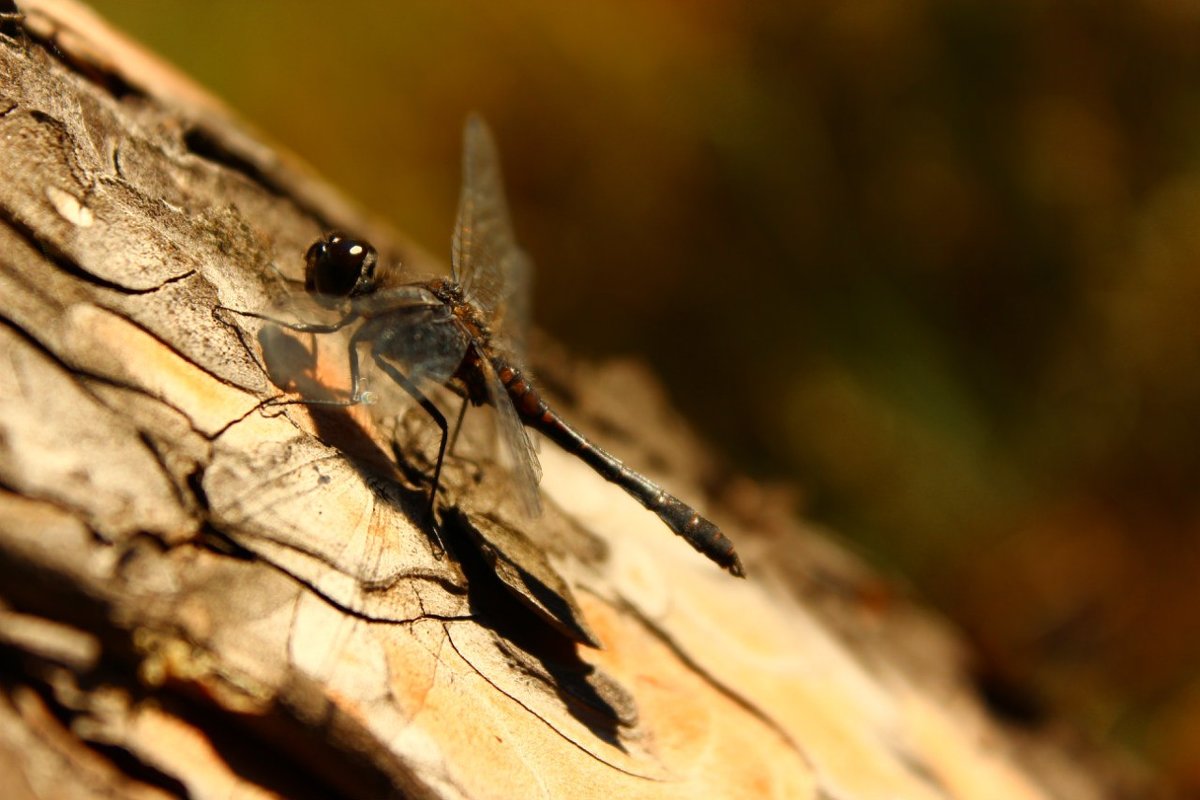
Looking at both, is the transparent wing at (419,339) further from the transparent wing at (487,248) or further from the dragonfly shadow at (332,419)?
the transparent wing at (487,248)

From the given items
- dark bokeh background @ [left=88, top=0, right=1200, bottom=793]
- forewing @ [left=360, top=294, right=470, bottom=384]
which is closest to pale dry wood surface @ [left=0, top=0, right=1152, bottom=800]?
forewing @ [left=360, top=294, right=470, bottom=384]

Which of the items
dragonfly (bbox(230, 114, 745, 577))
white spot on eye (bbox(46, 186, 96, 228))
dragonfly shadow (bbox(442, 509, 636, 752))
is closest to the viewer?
white spot on eye (bbox(46, 186, 96, 228))

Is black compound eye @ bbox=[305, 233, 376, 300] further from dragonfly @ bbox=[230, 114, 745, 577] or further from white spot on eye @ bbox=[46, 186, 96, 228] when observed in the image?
white spot on eye @ bbox=[46, 186, 96, 228]

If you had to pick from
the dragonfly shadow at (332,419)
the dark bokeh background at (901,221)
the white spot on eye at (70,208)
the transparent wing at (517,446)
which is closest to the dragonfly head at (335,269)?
the dragonfly shadow at (332,419)

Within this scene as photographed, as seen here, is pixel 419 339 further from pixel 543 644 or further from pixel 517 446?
pixel 543 644

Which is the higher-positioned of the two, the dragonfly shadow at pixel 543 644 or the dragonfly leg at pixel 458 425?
the dragonfly leg at pixel 458 425

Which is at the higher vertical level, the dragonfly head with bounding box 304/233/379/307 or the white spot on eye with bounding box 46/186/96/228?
the dragonfly head with bounding box 304/233/379/307
